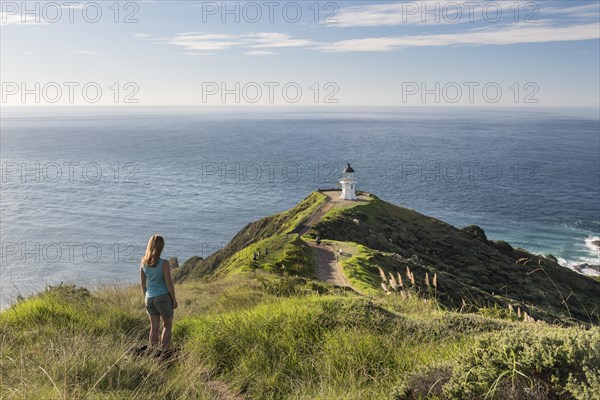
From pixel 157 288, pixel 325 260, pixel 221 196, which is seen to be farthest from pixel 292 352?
pixel 221 196

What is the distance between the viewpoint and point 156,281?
825 centimetres

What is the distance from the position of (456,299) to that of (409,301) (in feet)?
56.9

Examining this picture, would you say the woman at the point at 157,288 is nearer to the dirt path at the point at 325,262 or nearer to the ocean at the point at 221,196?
the dirt path at the point at 325,262

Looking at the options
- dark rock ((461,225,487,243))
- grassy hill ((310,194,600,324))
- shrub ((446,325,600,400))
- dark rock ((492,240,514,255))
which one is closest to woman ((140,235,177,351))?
shrub ((446,325,600,400))

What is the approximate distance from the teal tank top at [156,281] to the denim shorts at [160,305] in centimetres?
9

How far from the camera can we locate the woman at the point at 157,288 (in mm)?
8102

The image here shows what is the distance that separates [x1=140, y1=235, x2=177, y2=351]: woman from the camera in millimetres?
8102

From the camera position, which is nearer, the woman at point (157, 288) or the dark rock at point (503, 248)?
the woman at point (157, 288)

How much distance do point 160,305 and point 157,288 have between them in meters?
0.30

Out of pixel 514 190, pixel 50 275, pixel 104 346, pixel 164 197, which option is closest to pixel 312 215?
pixel 50 275

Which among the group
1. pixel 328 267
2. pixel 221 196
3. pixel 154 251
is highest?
pixel 154 251

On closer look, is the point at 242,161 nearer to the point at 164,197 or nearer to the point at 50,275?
the point at 164,197

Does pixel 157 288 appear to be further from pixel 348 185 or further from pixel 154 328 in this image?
pixel 348 185

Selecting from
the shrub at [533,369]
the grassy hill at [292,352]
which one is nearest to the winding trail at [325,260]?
the grassy hill at [292,352]
